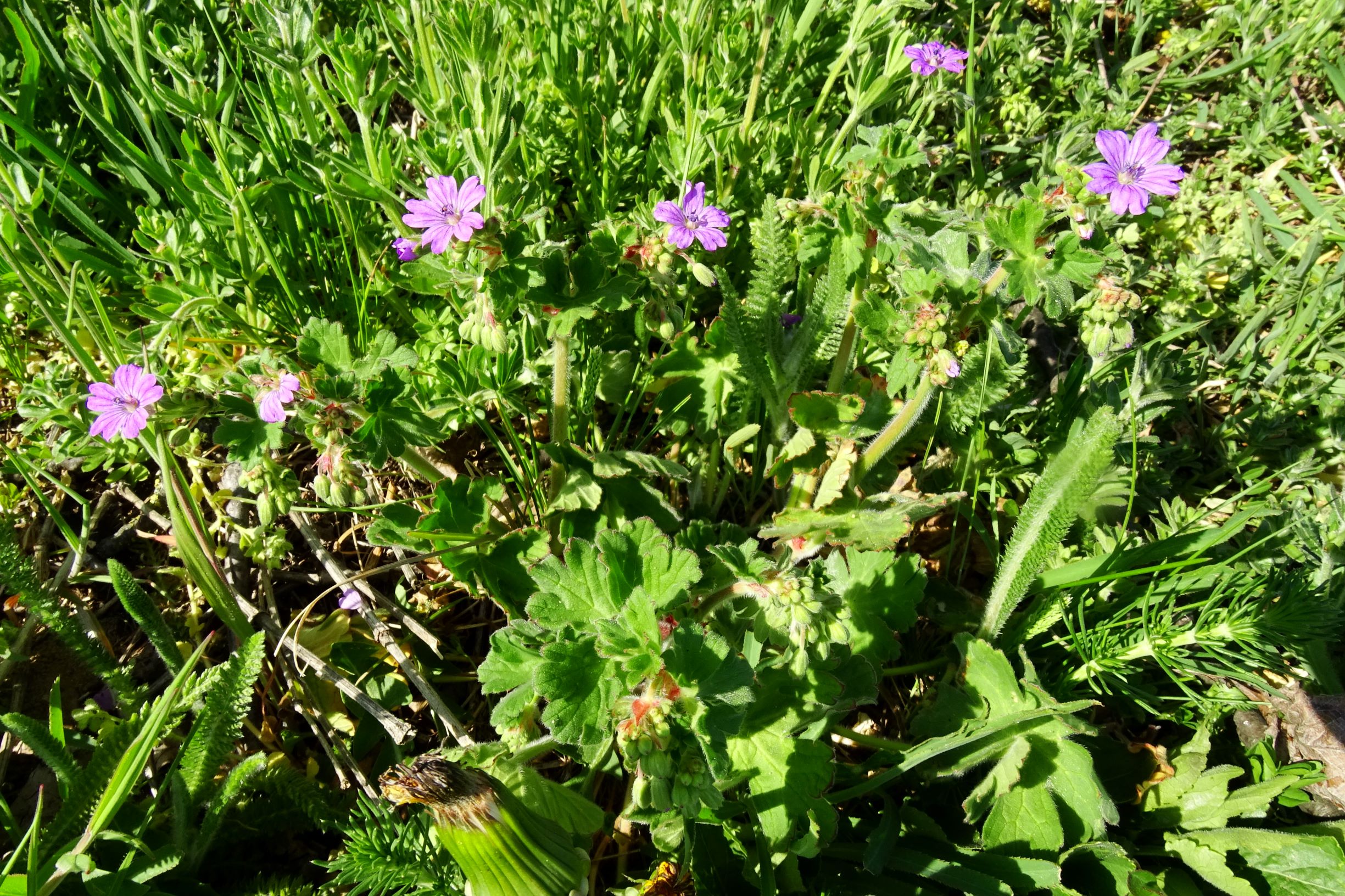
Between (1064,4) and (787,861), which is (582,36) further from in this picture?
(787,861)

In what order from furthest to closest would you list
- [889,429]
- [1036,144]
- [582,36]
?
[1036,144] → [582,36] → [889,429]

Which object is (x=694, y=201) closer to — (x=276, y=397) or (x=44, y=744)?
(x=276, y=397)

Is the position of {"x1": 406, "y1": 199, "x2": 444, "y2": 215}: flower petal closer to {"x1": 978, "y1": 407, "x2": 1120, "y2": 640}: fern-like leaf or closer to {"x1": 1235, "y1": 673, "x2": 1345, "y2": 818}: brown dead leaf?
{"x1": 978, "y1": 407, "x2": 1120, "y2": 640}: fern-like leaf

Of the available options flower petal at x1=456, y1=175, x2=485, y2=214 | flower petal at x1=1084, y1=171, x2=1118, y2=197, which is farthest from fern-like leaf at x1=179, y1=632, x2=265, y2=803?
flower petal at x1=1084, y1=171, x2=1118, y2=197

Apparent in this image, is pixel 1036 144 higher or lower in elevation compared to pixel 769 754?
higher

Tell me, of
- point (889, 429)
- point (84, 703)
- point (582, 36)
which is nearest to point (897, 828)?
point (889, 429)

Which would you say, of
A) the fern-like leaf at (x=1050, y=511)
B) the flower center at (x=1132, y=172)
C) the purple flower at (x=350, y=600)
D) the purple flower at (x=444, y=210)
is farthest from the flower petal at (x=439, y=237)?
the fern-like leaf at (x=1050, y=511)

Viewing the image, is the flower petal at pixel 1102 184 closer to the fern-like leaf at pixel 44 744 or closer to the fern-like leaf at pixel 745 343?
the fern-like leaf at pixel 745 343
